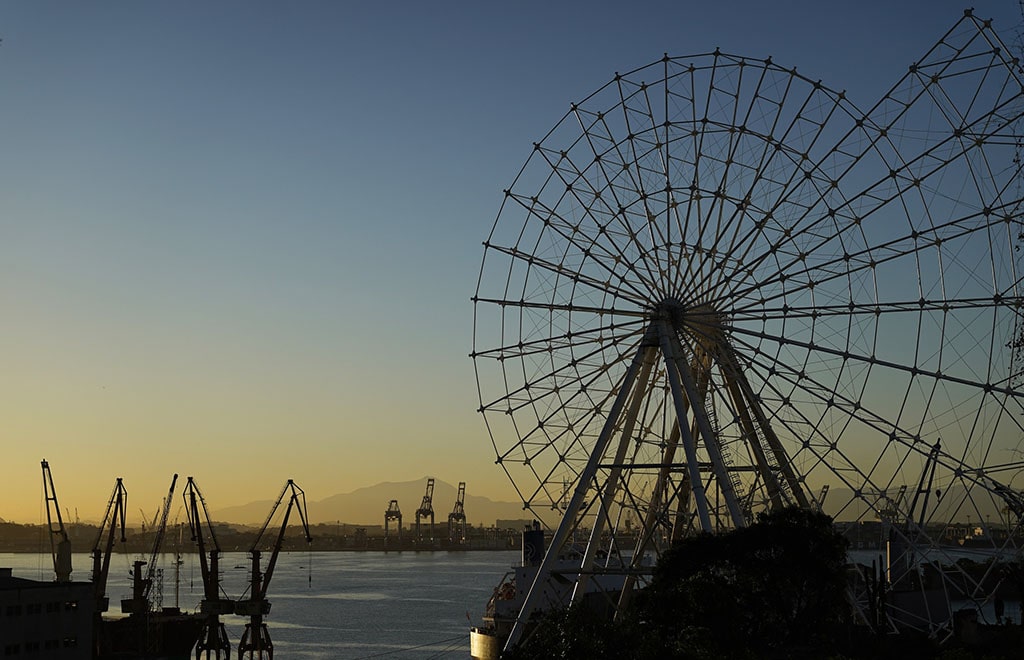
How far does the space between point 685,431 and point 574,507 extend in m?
5.85

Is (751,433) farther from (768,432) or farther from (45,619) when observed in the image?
(45,619)

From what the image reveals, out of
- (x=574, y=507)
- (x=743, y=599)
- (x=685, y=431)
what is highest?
(x=685, y=431)

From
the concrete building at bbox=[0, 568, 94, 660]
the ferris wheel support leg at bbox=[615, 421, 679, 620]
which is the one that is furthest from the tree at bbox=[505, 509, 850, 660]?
the concrete building at bbox=[0, 568, 94, 660]

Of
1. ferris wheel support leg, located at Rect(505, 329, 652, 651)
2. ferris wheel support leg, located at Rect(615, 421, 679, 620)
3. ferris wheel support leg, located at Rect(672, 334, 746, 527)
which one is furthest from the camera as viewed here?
ferris wheel support leg, located at Rect(615, 421, 679, 620)

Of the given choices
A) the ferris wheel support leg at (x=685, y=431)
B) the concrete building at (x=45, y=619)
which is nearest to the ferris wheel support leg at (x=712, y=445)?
the ferris wheel support leg at (x=685, y=431)

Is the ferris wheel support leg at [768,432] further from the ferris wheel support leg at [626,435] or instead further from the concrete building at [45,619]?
the concrete building at [45,619]

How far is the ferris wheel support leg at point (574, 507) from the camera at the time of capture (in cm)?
5544

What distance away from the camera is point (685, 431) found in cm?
5403

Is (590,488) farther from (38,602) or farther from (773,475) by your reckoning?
(38,602)

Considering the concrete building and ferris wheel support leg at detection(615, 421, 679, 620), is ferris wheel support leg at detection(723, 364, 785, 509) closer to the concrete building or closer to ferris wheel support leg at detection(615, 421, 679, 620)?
ferris wheel support leg at detection(615, 421, 679, 620)

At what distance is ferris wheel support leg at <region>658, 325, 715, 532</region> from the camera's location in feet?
174

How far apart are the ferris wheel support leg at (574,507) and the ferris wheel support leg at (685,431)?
1.26 metres

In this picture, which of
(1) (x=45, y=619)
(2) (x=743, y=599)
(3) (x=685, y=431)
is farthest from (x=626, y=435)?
(1) (x=45, y=619)

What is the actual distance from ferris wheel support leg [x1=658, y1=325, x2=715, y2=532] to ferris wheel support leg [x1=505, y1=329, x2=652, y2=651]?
1260mm
